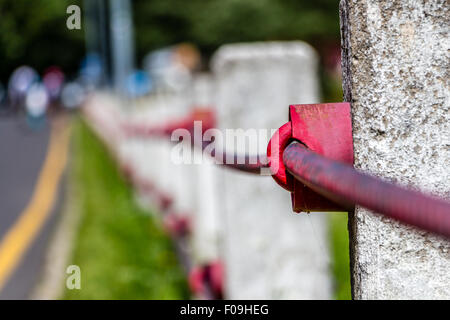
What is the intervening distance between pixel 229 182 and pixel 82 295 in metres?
1.90

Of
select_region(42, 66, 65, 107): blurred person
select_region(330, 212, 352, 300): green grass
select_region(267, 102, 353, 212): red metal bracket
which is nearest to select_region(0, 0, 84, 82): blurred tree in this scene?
select_region(330, 212, 352, 300): green grass

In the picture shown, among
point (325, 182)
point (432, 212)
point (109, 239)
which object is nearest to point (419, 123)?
point (325, 182)

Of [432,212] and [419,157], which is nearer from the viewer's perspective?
[432,212]

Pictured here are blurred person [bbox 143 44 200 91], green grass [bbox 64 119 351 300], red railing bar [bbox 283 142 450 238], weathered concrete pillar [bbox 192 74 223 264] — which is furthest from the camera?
blurred person [bbox 143 44 200 91]

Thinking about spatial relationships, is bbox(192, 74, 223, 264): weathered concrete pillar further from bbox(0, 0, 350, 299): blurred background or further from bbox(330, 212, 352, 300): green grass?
bbox(330, 212, 352, 300): green grass

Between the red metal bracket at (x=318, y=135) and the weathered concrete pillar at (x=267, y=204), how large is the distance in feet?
4.76

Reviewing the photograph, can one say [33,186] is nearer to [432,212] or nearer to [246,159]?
[246,159]

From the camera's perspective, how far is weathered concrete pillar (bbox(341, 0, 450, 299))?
1.10 metres

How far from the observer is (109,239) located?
6.12 m

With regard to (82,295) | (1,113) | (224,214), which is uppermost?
(1,113)

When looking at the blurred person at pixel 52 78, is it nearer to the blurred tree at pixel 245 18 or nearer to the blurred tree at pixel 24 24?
the blurred tree at pixel 24 24

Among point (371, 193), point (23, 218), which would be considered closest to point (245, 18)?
point (23, 218)

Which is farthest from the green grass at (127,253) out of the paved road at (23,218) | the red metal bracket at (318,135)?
the red metal bracket at (318,135)

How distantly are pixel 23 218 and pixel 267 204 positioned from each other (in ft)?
16.7
